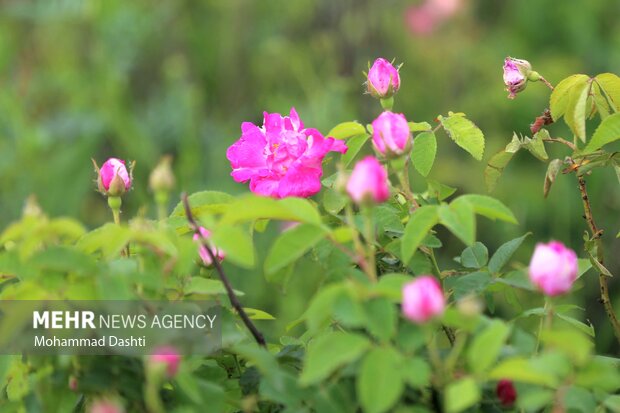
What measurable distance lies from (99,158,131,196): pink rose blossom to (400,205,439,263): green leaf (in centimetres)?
26

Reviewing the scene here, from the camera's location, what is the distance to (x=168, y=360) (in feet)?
1.90

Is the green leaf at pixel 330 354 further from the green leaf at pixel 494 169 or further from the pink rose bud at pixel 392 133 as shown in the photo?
the green leaf at pixel 494 169

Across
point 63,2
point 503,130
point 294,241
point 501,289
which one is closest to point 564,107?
point 501,289

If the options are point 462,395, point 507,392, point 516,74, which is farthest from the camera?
point 516,74

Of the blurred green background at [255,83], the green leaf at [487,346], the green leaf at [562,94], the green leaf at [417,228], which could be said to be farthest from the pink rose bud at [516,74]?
the blurred green background at [255,83]

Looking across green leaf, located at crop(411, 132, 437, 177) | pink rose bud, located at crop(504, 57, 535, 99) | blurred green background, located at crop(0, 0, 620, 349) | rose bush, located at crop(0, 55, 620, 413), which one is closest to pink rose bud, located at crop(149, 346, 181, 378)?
rose bush, located at crop(0, 55, 620, 413)

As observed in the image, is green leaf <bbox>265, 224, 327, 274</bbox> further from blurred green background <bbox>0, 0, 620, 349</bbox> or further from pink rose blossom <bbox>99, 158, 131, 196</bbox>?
blurred green background <bbox>0, 0, 620, 349</bbox>

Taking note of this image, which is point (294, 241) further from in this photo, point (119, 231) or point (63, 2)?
point (63, 2)

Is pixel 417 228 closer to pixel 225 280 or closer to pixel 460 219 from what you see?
pixel 460 219

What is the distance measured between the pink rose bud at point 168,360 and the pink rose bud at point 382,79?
13.5 inches

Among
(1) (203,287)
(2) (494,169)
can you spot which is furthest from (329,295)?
(2) (494,169)

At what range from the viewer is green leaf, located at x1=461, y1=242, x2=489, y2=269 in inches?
32.4

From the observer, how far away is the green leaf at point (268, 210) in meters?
0.63

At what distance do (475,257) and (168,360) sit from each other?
331 mm
